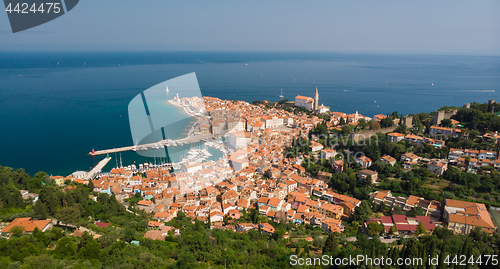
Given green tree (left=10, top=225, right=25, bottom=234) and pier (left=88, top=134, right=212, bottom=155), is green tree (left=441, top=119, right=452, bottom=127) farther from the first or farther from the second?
green tree (left=10, top=225, right=25, bottom=234)

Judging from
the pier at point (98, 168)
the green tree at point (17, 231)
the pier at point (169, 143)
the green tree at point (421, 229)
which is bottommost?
the pier at point (98, 168)

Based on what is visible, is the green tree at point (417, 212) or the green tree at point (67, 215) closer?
the green tree at point (67, 215)

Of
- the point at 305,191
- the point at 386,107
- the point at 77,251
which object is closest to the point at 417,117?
the point at 305,191

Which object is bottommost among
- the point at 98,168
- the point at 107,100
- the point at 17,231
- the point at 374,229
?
the point at 98,168

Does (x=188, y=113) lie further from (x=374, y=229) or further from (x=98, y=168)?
(x=374, y=229)

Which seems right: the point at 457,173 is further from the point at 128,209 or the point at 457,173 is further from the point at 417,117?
the point at 128,209

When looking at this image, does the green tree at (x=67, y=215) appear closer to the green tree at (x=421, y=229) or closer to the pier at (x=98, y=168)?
the pier at (x=98, y=168)

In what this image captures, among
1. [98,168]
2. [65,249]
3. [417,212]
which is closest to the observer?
[65,249]

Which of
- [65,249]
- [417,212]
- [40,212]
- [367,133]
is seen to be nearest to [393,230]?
[417,212]

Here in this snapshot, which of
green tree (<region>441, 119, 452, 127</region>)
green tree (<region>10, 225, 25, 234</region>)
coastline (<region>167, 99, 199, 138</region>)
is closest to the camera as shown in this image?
green tree (<region>10, 225, 25, 234</region>)

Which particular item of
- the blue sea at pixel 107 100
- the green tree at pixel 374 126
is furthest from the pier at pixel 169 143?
the green tree at pixel 374 126

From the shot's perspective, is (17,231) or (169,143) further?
(169,143)

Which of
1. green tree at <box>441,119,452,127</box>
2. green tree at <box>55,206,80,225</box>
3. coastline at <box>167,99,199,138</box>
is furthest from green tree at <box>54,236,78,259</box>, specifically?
green tree at <box>441,119,452,127</box>
